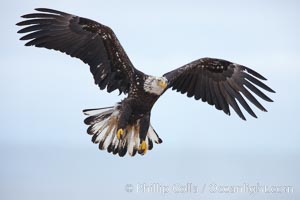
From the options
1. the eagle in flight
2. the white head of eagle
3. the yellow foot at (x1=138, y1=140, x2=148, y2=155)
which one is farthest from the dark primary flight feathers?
the yellow foot at (x1=138, y1=140, x2=148, y2=155)

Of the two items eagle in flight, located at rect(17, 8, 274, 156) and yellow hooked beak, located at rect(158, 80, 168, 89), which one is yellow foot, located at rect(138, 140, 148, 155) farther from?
yellow hooked beak, located at rect(158, 80, 168, 89)

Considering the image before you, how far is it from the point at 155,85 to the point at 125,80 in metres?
0.61

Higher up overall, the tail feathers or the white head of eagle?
the white head of eagle

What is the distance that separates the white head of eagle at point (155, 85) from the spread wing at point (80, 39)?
0.39 metres

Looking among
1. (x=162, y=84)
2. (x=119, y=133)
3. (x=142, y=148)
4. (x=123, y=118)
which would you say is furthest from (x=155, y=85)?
(x=142, y=148)

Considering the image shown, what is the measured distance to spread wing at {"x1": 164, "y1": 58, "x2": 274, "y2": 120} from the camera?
33.7ft

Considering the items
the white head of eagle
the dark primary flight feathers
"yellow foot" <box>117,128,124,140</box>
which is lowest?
"yellow foot" <box>117,128,124,140</box>

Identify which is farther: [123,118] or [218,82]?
[218,82]

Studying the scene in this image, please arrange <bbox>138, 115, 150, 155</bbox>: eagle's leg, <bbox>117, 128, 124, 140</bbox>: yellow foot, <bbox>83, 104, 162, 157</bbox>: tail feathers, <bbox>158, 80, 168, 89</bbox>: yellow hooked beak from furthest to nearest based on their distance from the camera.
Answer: <bbox>83, 104, 162, 157</bbox>: tail feathers, <bbox>138, 115, 150, 155</bbox>: eagle's leg, <bbox>117, 128, 124, 140</bbox>: yellow foot, <bbox>158, 80, 168, 89</bbox>: yellow hooked beak

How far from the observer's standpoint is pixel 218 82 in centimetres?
1049

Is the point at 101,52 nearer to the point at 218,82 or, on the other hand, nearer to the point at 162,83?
the point at 162,83

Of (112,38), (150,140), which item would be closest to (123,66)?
(112,38)

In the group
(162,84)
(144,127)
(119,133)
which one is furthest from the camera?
(144,127)

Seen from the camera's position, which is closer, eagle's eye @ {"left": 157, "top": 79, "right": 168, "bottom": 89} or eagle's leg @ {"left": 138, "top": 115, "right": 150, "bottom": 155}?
eagle's eye @ {"left": 157, "top": 79, "right": 168, "bottom": 89}
